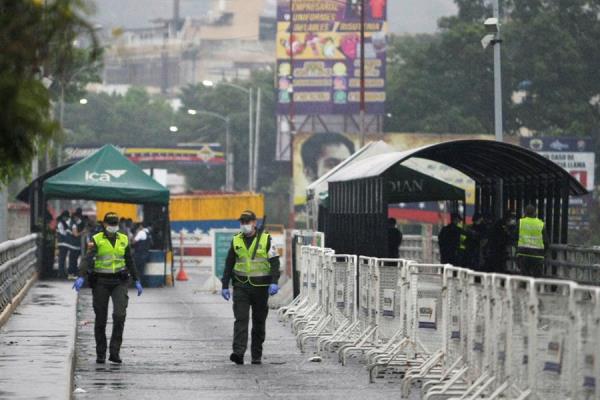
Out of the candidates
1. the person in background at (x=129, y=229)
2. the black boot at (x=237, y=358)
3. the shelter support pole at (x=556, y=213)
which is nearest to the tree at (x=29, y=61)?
the black boot at (x=237, y=358)

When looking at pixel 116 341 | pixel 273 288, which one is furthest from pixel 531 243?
pixel 116 341

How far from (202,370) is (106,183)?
20765 mm

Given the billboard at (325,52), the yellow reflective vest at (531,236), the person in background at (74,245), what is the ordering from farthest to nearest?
the billboard at (325,52) < the person in background at (74,245) < the yellow reflective vest at (531,236)

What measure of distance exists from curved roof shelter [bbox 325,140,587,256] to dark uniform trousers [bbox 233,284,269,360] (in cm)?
887

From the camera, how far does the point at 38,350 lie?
59.8 ft

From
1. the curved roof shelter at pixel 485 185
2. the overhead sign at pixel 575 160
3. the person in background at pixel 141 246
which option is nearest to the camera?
the curved roof shelter at pixel 485 185

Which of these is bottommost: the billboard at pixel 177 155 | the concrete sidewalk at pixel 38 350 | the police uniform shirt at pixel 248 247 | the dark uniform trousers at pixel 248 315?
the concrete sidewalk at pixel 38 350

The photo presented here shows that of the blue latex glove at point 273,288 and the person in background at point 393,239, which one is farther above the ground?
the person in background at point 393,239

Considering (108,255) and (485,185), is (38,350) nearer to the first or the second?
(108,255)

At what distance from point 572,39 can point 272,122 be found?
3978cm

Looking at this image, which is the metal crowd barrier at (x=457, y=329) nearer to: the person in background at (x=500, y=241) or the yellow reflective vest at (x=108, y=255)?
the yellow reflective vest at (x=108, y=255)

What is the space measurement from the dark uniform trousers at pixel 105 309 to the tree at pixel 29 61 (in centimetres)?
913

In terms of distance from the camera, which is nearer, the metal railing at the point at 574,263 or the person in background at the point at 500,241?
the metal railing at the point at 574,263

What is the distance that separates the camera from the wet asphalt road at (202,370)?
15836mm
